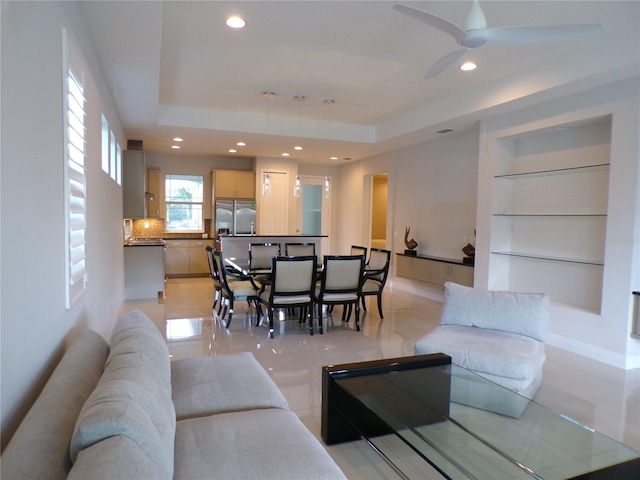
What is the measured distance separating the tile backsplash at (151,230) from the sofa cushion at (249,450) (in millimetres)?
7627

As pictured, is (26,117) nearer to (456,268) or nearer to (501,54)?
(501,54)

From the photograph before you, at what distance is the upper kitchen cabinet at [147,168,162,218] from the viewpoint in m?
8.48

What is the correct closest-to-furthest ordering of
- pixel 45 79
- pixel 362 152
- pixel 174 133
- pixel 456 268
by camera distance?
pixel 45 79, pixel 456 268, pixel 174 133, pixel 362 152

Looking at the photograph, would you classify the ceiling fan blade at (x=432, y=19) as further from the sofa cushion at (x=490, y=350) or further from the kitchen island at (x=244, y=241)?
the kitchen island at (x=244, y=241)

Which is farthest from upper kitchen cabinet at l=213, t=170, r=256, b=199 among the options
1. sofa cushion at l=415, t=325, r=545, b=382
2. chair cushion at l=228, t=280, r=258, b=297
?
sofa cushion at l=415, t=325, r=545, b=382

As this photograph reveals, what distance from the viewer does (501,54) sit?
398cm

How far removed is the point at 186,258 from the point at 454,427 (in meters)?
7.52

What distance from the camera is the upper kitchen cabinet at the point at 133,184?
20.2 feet

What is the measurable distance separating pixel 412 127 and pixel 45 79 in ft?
17.4

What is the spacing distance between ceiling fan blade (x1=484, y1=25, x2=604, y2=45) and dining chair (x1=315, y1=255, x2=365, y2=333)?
2.69m

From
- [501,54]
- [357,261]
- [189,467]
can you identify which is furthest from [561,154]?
[189,467]

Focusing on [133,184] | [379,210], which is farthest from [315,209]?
[133,184]

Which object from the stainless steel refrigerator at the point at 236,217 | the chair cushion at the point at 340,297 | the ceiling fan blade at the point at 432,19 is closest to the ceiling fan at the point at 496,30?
the ceiling fan blade at the point at 432,19

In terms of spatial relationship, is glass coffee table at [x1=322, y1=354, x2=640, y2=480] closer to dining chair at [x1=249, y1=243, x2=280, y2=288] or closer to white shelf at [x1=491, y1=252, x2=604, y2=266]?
white shelf at [x1=491, y1=252, x2=604, y2=266]
